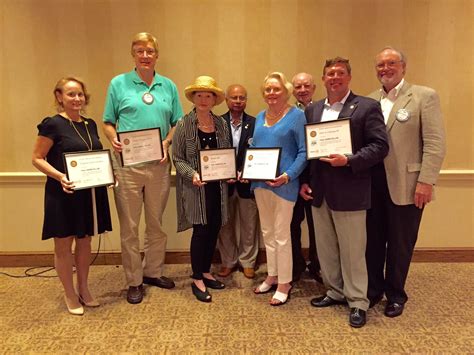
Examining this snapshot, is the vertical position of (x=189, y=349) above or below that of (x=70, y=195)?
below

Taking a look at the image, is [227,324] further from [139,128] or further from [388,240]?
[139,128]

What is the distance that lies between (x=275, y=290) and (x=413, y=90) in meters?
1.77

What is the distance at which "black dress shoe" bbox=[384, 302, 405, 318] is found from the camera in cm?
251

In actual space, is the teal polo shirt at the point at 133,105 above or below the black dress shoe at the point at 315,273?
above

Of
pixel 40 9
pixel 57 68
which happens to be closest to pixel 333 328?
pixel 57 68

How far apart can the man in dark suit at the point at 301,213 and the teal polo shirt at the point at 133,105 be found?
1087mm

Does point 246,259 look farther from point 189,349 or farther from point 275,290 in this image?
point 189,349

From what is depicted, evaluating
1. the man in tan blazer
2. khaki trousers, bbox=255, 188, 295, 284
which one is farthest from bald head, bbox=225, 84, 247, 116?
the man in tan blazer

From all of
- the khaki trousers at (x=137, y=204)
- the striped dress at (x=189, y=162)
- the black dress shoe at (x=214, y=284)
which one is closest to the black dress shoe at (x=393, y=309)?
the black dress shoe at (x=214, y=284)

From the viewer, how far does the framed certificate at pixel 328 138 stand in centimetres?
226

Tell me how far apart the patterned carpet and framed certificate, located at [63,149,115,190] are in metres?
0.95

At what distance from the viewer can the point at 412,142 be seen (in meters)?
2.35

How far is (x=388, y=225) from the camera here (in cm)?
252

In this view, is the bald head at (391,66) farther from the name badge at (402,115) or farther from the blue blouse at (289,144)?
the blue blouse at (289,144)
